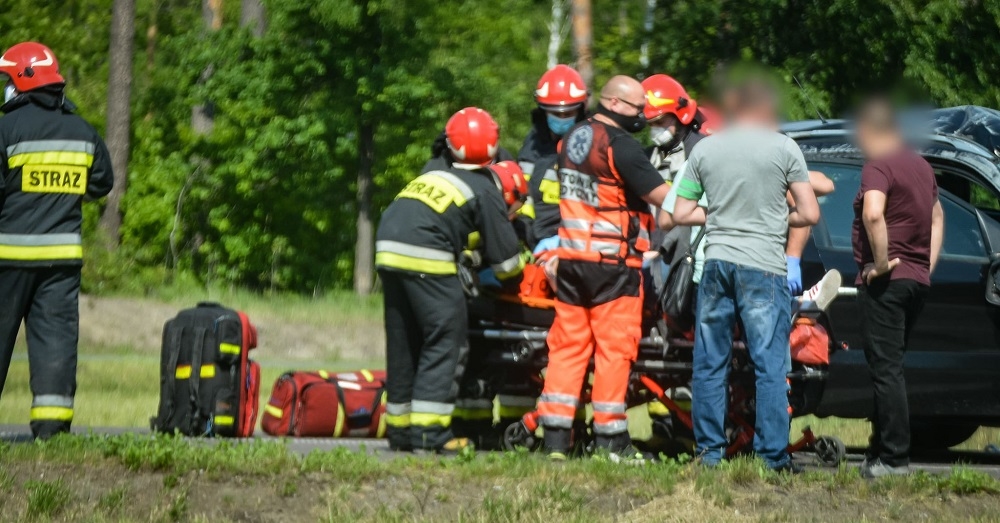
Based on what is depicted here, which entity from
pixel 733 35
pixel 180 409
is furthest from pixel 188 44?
pixel 180 409

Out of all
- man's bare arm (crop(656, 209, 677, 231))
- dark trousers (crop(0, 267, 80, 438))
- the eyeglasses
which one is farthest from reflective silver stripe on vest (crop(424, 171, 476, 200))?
dark trousers (crop(0, 267, 80, 438))

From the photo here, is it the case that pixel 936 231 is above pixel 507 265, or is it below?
above

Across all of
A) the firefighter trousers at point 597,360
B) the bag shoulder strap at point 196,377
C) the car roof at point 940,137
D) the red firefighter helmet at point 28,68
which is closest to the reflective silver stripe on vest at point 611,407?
the firefighter trousers at point 597,360

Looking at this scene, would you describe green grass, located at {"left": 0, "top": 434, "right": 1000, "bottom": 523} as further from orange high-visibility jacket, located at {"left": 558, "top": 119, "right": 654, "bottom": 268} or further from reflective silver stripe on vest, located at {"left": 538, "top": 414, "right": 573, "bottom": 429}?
orange high-visibility jacket, located at {"left": 558, "top": 119, "right": 654, "bottom": 268}

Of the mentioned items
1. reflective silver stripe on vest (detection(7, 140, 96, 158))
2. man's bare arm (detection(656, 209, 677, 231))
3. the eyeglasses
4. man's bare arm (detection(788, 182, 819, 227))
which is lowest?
man's bare arm (detection(656, 209, 677, 231))

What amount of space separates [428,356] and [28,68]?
9.36 feet

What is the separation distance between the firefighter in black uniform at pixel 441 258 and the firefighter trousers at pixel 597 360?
54cm

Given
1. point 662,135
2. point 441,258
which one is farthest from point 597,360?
point 662,135

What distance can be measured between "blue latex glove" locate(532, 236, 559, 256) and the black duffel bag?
88cm

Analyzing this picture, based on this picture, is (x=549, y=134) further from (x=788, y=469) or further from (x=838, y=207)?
(x=788, y=469)

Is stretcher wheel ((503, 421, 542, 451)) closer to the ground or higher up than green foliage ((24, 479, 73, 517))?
higher up

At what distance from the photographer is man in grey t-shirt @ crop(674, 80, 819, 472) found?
778 cm

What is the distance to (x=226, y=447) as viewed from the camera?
768 centimetres

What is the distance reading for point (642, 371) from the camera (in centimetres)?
860
